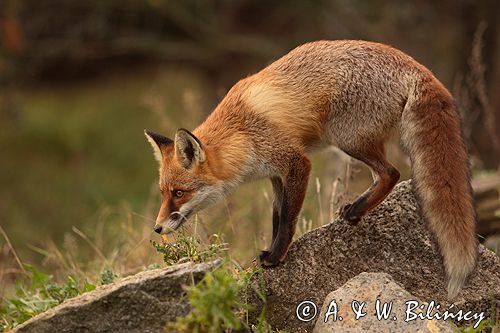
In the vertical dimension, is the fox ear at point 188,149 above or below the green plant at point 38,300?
above

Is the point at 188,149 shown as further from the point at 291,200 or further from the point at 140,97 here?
the point at 140,97

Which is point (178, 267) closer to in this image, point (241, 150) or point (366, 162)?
point (241, 150)

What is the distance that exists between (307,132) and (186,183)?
99 cm

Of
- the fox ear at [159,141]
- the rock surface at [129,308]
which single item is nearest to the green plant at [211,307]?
the rock surface at [129,308]

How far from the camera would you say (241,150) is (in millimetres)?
→ 5977

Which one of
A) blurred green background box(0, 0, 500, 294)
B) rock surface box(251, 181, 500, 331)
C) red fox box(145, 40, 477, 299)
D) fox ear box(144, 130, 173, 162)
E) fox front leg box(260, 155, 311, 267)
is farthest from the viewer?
blurred green background box(0, 0, 500, 294)

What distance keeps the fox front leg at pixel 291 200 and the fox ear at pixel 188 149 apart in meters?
0.67

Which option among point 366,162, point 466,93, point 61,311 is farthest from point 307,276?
point 466,93

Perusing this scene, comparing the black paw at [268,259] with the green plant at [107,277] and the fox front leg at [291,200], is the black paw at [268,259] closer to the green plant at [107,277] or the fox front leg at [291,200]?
the fox front leg at [291,200]

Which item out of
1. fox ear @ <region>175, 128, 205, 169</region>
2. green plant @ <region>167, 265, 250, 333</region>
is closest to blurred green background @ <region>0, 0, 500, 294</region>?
fox ear @ <region>175, 128, 205, 169</region>

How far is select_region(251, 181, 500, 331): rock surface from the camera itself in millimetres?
5445

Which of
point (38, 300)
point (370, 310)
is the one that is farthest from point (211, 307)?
point (38, 300)

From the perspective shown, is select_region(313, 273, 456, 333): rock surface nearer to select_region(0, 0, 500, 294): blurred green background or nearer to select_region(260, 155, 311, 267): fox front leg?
select_region(260, 155, 311, 267): fox front leg

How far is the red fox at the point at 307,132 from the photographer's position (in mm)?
5582
